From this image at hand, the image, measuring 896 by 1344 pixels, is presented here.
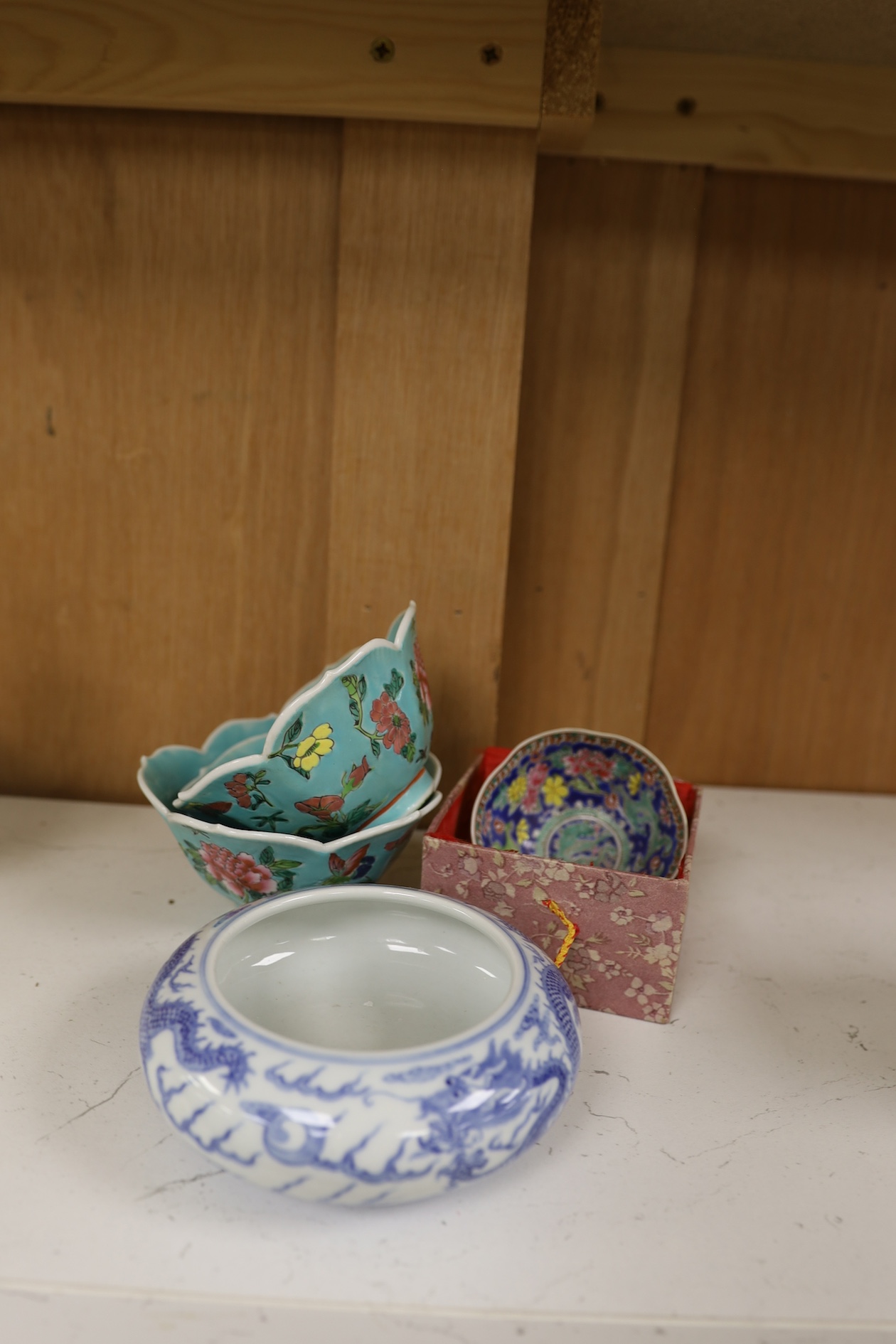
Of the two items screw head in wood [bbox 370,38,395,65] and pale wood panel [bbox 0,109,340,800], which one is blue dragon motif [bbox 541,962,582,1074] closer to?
pale wood panel [bbox 0,109,340,800]

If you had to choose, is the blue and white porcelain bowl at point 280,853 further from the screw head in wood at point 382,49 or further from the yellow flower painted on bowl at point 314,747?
the screw head in wood at point 382,49

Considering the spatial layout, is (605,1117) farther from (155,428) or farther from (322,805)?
(155,428)

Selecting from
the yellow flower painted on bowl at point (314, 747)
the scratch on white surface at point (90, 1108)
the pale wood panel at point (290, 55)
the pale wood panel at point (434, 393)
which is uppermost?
the pale wood panel at point (290, 55)

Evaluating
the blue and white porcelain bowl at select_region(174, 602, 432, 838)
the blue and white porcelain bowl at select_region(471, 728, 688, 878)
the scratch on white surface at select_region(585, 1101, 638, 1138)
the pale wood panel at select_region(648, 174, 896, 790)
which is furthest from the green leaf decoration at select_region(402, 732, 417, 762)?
the pale wood panel at select_region(648, 174, 896, 790)

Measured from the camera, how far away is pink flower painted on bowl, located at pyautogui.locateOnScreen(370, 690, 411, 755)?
2.12 feet

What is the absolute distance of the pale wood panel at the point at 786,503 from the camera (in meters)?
0.89

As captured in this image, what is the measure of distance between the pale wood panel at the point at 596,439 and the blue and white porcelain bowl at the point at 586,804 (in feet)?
0.57

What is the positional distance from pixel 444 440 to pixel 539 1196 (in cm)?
53

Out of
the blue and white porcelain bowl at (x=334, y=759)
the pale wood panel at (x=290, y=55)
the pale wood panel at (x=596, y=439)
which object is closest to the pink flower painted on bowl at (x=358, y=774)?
the blue and white porcelain bowl at (x=334, y=759)

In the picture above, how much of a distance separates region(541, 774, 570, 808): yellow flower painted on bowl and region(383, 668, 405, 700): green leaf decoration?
0.19 meters

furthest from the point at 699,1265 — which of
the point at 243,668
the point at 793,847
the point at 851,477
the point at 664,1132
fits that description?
the point at 851,477

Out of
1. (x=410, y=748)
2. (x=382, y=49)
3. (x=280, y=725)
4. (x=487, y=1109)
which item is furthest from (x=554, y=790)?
(x=382, y=49)

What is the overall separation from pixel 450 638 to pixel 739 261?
0.42 meters

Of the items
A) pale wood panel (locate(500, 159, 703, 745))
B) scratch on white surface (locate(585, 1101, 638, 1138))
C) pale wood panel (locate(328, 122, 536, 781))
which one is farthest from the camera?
pale wood panel (locate(500, 159, 703, 745))
